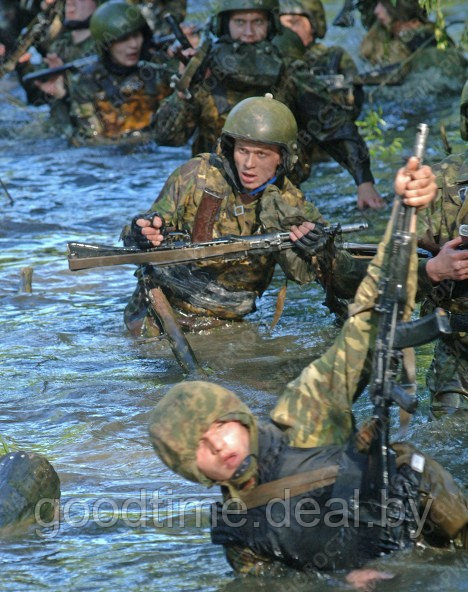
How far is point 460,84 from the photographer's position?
15930mm

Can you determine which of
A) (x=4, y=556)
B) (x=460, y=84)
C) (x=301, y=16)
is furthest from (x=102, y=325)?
(x=460, y=84)

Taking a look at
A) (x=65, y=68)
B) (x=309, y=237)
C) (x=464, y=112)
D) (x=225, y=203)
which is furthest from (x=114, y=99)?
(x=464, y=112)

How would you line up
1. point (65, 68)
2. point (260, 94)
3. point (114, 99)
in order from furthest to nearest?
1. point (65, 68)
2. point (114, 99)
3. point (260, 94)

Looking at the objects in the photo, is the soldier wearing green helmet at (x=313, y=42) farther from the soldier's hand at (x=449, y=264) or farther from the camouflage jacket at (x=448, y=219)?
the soldier's hand at (x=449, y=264)

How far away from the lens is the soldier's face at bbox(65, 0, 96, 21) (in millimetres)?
15969

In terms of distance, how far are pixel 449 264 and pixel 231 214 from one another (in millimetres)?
2385

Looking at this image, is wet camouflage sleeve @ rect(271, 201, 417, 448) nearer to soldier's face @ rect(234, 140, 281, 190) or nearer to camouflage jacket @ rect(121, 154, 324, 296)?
camouflage jacket @ rect(121, 154, 324, 296)

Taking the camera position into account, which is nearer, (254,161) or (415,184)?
(415,184)

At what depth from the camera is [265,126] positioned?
7820 millimetres

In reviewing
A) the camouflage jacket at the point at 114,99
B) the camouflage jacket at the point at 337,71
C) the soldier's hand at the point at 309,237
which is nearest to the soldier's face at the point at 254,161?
the soldier's hand at the point at 309,237

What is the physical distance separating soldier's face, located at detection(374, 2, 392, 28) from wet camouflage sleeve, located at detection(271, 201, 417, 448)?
11552mm

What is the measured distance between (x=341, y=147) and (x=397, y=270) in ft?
20.8

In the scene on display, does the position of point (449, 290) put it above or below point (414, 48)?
below

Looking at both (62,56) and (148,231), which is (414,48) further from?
(148,231)
